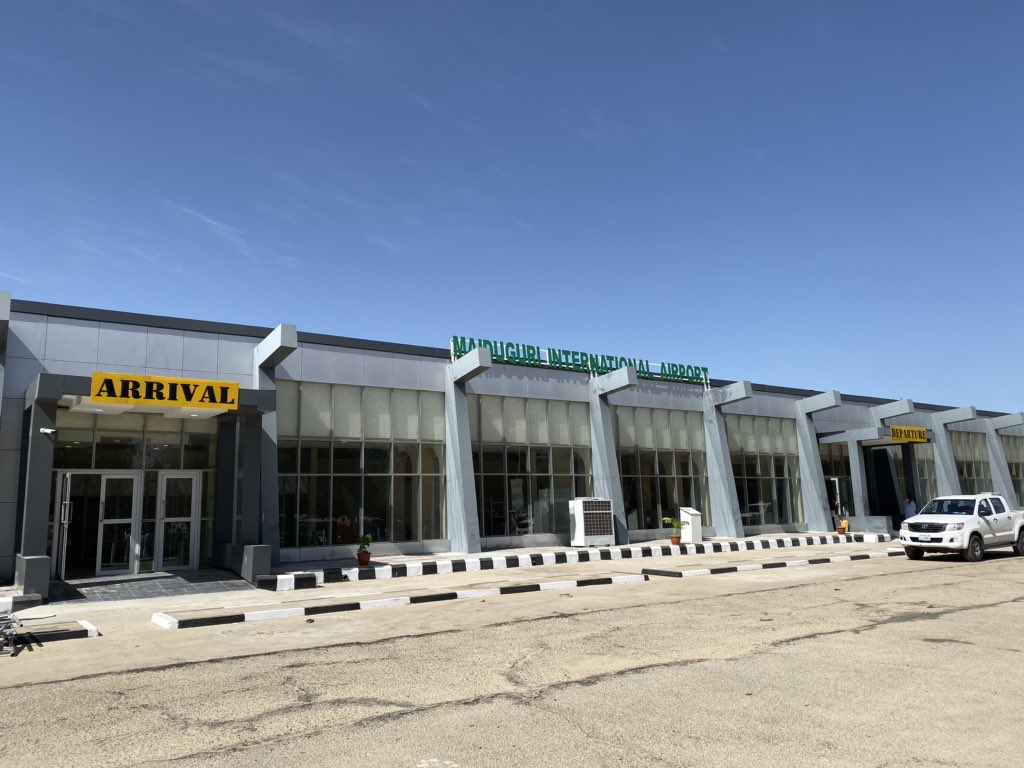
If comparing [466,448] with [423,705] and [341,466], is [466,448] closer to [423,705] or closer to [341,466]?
[341,466]

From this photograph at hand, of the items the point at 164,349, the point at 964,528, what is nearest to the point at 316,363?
the point at 164,349

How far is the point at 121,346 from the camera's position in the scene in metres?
18.4

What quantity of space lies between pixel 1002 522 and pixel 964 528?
2312mm

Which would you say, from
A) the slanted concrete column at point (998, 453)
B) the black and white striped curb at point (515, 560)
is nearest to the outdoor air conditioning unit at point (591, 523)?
the black and white striped curb at point (515, 560)

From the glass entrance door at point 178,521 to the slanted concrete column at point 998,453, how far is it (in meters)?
46.5

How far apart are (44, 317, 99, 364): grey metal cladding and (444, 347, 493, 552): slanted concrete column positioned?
1060 cm

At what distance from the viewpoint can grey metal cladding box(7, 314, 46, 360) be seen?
16984 mm

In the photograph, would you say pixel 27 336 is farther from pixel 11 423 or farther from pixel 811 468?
pixel 811 468

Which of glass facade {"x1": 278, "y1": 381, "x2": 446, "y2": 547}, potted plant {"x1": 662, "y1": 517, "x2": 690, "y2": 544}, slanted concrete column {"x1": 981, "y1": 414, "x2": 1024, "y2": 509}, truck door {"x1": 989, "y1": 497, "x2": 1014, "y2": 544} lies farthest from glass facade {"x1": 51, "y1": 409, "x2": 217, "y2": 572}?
slanted concrete column {"x1": 981, "y1": 414, "x2": 1024, "y2": 509}

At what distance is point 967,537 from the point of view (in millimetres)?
18609

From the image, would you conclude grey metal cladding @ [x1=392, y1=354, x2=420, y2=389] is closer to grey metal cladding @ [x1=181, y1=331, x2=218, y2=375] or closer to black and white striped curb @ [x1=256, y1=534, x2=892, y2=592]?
grey metal cladding @ [x1=181, y1=331, x2=218, y2=375]

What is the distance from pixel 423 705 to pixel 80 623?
815 cm

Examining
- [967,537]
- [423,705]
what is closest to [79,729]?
[423,705]

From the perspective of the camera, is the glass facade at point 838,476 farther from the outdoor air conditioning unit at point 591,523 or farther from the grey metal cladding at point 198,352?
the grey metal cladding at point 198,352
